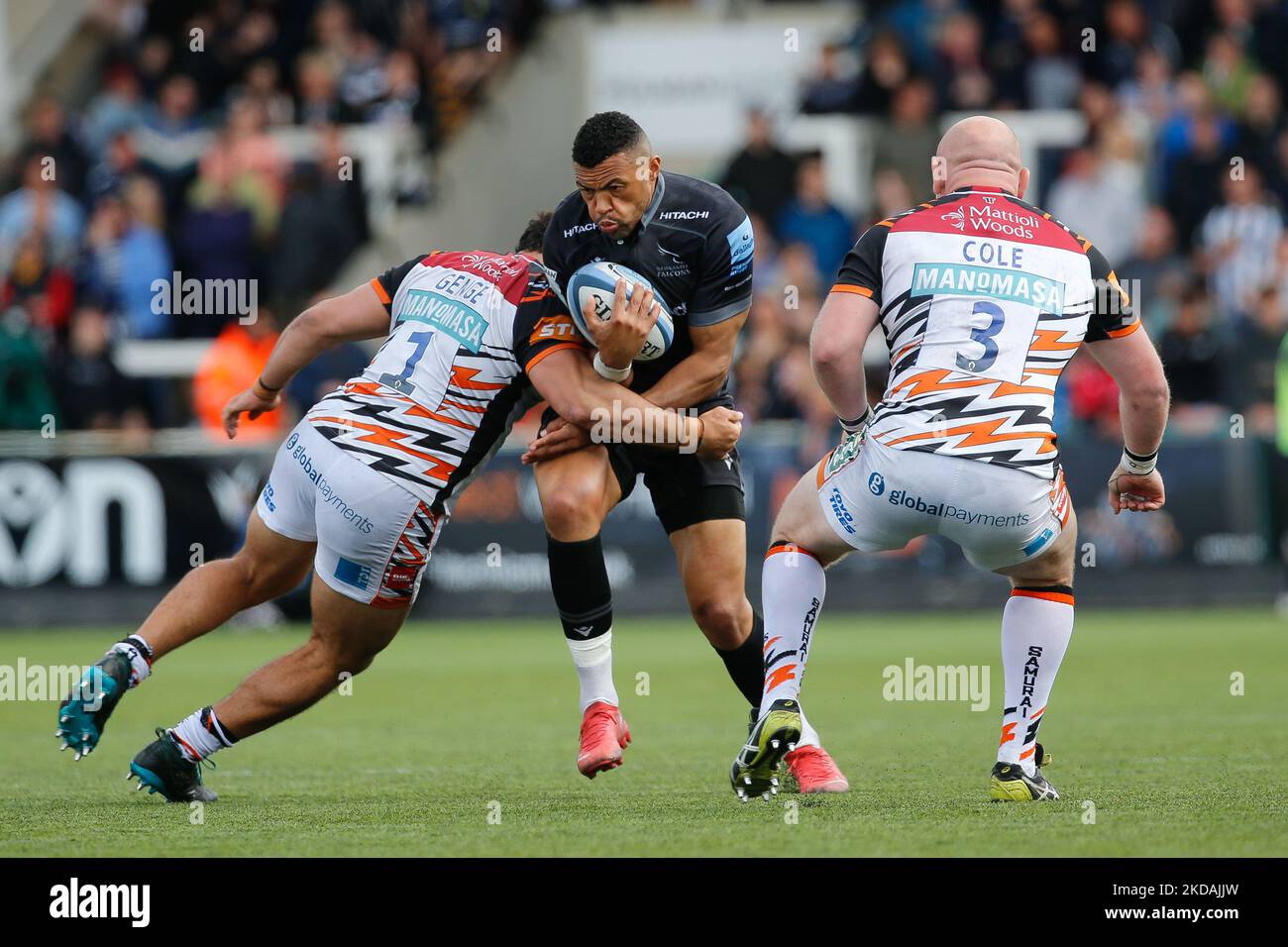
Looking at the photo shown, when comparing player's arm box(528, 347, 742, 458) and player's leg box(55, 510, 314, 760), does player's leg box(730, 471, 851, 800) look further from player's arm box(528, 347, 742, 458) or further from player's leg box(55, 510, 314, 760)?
player's leg box(55, 510, 314, 760)

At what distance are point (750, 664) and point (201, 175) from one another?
12.8 meters

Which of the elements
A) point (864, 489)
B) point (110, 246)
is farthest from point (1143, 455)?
point (110, 246)

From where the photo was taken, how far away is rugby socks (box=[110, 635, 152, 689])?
6.85 meters

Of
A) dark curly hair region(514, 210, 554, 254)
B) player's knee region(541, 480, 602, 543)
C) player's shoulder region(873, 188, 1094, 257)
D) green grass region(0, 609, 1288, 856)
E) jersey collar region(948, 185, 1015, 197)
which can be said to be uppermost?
dark curly hair region(514, 210, 554, 254)

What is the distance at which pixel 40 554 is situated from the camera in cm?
1491

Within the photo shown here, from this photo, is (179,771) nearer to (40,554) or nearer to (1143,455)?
(1143,455)

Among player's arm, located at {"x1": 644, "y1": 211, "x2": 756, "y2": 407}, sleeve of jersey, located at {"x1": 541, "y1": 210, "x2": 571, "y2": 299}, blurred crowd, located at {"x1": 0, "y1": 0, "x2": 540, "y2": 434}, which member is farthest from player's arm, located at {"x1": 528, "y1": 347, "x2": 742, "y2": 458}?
blurred crowd, located at {"x1": 0, "y1": 0, "x2": 540, "y2": 434}

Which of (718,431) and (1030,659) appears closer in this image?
(1030,659)

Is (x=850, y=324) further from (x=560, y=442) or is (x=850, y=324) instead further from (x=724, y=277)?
(x=560, y=442)

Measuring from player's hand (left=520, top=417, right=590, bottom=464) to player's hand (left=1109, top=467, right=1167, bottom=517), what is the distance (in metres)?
1.86

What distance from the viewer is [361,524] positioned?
22.2 ft

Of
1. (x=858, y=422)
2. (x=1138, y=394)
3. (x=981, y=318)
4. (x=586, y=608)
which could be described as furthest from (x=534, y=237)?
(x=1138, y=394)

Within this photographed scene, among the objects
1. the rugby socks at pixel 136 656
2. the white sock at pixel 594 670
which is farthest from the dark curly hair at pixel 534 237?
the rugby socks at pixel 136 656

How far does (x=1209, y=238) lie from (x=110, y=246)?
396 inches
